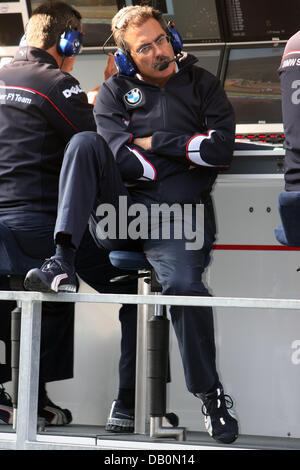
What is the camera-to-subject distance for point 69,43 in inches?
98.6

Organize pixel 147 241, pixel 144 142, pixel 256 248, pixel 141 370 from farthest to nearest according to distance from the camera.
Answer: pixel 256 248 → pixel 141 370 → pixel 144 142 → pixel 147 241

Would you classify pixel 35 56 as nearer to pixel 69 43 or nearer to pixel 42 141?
pixel 69 43

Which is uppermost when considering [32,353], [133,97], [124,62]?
[124,62]

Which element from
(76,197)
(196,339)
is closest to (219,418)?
(196,339)

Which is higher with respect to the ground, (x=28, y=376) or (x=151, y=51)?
(x=151, y=51)

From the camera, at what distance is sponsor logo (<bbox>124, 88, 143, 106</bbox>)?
2.37m

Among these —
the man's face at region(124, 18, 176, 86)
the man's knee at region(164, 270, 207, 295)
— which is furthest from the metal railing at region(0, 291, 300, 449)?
the man's face at region(124, 18, 176, 86)

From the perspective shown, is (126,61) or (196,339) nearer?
(196,339)

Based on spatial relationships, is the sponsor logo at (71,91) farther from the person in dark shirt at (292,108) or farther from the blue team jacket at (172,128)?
the person in dark shirt at (292,108)

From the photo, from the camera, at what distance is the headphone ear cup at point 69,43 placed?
2508mm

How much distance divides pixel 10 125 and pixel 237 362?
1.17 metres

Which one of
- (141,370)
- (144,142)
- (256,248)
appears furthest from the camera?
(256,248)

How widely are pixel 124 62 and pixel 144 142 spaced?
285 millimetres

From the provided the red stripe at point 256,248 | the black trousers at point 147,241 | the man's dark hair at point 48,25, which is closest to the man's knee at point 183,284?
the black trousers at point 147,241
